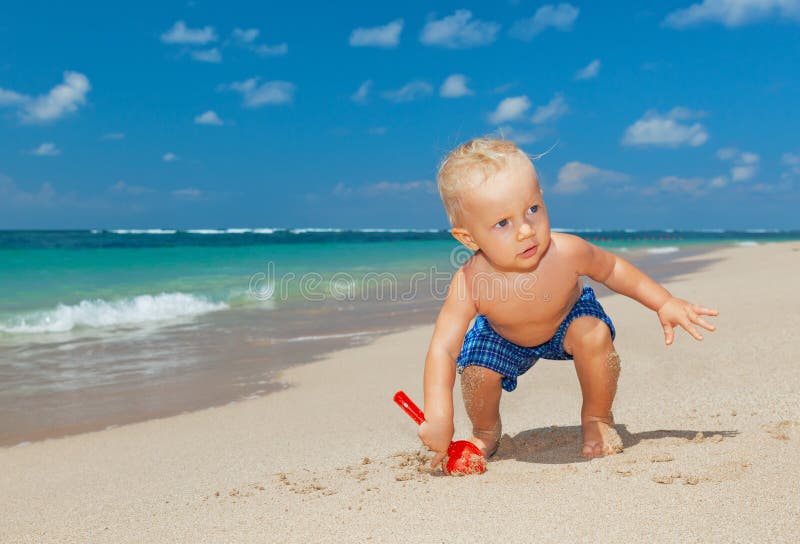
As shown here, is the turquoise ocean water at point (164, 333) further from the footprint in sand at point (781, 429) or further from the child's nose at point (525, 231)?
the footprint in sand at point (781, 429)

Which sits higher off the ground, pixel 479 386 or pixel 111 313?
pixel 479 386

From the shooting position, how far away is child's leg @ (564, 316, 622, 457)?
281cm

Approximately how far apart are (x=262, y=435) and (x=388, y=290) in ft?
28.2

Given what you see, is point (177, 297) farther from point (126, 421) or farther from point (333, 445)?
point (333, 445)

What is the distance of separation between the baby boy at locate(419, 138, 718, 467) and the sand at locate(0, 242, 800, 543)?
219 millimetres

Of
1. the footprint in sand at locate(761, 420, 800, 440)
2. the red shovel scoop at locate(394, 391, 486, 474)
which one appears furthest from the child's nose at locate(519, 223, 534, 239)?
the footprint in sand at locate(761, 420, 800, 440)

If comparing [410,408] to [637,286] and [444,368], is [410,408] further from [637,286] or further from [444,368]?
[637,286]

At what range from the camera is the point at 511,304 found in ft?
8.89

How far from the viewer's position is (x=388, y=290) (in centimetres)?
1216

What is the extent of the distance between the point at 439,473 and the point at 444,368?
40 centimetres

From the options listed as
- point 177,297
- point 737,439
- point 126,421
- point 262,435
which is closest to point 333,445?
point 262,435

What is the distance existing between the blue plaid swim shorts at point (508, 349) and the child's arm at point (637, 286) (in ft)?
0.39

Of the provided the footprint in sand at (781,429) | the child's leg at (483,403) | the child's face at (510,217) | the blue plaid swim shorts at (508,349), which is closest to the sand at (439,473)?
the footprint in sand at (781,429)

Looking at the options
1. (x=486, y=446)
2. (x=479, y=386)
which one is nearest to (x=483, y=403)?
(x=479, y=386)
